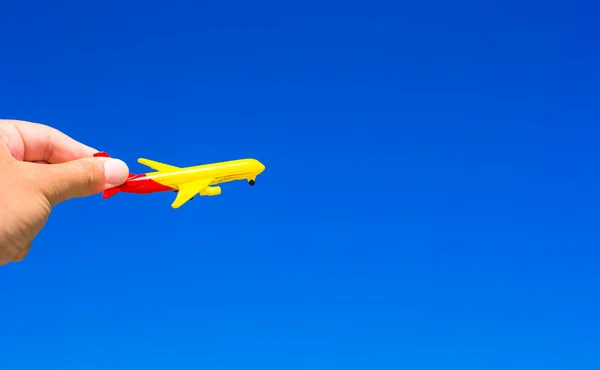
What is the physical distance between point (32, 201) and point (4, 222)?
56cm

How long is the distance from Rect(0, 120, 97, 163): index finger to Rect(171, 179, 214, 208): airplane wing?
241 centimetres

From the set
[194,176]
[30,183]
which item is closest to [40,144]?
[30,183]

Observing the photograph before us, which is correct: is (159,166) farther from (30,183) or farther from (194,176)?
(30,183)

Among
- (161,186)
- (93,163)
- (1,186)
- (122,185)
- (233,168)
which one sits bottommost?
(1,186)

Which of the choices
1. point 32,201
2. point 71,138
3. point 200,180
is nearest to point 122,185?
point 71,138

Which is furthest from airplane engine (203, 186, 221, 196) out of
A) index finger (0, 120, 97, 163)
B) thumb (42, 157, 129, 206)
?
thumb (42, 157, 129, 206)

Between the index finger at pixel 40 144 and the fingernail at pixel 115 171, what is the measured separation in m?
1.90

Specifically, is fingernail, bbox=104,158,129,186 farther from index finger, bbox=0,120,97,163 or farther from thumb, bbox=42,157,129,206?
index finger, bbox=0,120,97,163

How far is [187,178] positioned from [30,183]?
6.11 meters

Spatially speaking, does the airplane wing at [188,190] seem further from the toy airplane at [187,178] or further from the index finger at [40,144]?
the index finger at [40,144]

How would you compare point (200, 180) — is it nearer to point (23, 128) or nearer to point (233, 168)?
point (233, 168)

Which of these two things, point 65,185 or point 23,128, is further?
point 23,128

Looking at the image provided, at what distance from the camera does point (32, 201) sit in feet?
33.3

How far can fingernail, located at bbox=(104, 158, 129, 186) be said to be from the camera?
40.1ft
